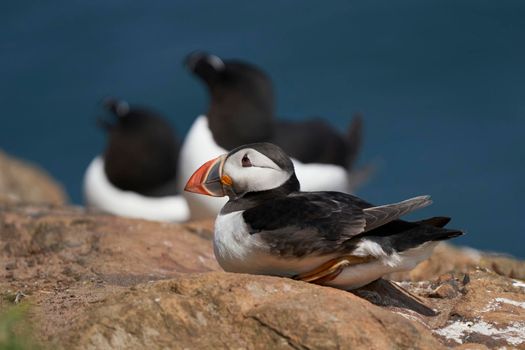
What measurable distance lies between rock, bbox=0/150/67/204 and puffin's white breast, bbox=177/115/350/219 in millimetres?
2994

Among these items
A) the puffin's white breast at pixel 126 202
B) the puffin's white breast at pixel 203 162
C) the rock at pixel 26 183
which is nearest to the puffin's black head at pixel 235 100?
the puffin's white breast at pixel 203 162

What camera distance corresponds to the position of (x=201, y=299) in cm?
458

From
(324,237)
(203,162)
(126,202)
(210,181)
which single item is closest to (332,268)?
(324,237)

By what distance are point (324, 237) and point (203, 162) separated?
611 cm

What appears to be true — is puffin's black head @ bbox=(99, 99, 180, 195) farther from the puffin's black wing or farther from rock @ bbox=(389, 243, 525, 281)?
the puffin's black wing

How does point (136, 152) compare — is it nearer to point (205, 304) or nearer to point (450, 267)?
point (450, 267)

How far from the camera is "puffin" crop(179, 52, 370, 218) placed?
11.3m

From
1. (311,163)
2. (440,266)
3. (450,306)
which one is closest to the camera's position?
(450,306)

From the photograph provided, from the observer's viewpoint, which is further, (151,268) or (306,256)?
(151,268)

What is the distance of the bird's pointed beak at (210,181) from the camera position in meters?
5.50

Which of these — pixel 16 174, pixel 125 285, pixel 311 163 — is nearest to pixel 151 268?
pixel 125 285

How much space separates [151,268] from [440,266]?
2.38 meters

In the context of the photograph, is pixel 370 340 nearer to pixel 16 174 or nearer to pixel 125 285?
pixel 125 285

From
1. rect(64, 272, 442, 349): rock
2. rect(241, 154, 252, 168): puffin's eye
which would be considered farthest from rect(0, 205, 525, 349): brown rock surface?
rect(241, 154, 252, 168): puffin's eye
